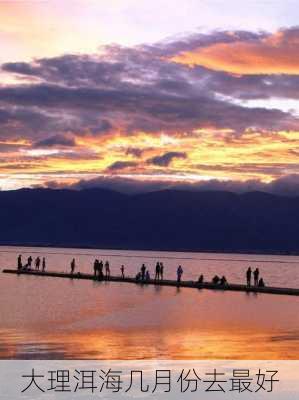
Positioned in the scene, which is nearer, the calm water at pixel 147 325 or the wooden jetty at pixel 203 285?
the calm water at pixel 147 325

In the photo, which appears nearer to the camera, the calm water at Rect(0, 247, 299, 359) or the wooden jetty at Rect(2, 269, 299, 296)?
the calm water at Rect(0, 247, 299, 359)

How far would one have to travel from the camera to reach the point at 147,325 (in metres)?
40.1

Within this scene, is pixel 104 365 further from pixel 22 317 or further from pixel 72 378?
pixel 22 317

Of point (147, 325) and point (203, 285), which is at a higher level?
point (203, 285)

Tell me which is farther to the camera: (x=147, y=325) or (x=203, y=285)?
(x=203, y=285)

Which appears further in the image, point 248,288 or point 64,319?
point 248,288

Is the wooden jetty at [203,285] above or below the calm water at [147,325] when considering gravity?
above

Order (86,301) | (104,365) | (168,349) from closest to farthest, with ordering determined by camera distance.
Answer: (104,365) → (168,349) → (86,301)

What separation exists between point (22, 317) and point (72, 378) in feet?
63.2

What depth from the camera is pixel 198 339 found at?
3422 cm

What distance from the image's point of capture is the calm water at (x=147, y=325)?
30.6 m

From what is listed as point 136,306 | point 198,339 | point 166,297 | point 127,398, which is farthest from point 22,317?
point 127,398

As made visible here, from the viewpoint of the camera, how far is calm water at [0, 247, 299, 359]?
30.6m

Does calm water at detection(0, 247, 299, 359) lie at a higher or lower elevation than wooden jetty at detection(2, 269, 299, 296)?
lower
